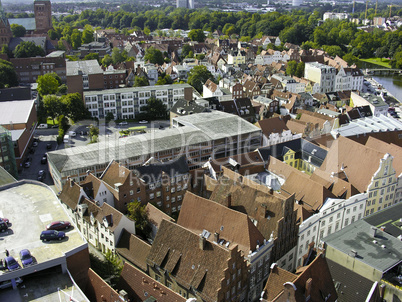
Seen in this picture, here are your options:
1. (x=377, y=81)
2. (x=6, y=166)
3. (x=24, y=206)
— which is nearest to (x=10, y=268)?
(x=24, y=206)

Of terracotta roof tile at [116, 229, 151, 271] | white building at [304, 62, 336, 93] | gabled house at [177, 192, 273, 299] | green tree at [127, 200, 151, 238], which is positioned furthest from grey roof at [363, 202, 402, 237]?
white building at [304, 62, 336, 93]

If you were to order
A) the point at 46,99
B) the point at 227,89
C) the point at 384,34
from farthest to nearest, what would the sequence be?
the point at 384,34 → the point at 227,89 → the point at 46,99

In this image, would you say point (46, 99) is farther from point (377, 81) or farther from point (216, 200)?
point (377, 81)

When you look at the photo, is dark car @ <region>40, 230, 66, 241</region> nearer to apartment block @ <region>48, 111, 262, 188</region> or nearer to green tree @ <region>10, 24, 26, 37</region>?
apartment block @ <region>48, 111, 262, 188</region>

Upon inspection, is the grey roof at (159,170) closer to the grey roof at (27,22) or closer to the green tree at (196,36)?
the green tree at (196,36)

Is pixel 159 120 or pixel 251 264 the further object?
pixel 159 120

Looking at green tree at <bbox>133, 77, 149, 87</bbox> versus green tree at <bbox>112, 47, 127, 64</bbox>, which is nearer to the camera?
green tree at <bbox>133, 77, 149, 87</bbox>

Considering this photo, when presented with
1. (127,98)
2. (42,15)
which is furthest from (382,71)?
(42,15)
